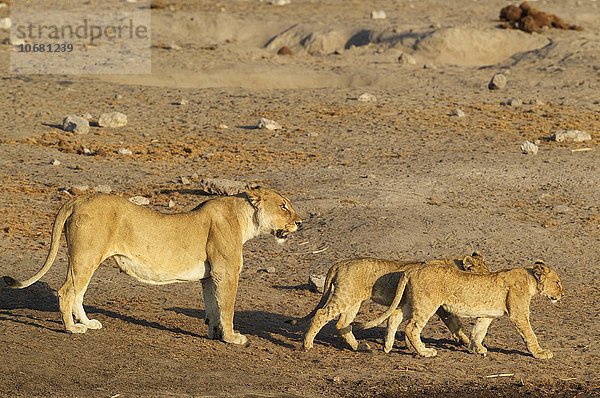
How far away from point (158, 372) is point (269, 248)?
478 cm

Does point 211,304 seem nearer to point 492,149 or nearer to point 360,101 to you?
point 492,149

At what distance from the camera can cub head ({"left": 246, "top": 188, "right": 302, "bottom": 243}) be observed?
35.1ft

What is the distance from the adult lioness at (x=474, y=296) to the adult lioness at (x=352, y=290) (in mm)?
158

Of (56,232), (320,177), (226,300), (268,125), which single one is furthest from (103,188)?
(226,300)

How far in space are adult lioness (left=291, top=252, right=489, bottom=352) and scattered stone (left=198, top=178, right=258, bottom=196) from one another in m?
5.40

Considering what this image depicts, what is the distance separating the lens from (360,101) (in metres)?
21.7

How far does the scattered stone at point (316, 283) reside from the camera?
494 inches

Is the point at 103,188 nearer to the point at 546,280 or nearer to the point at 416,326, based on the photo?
the point at 416,326

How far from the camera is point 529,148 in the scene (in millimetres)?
18531

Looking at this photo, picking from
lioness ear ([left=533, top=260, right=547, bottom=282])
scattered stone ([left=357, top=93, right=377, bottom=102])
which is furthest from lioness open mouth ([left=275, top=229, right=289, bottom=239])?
scattered stone ([left=357, top=93, right=377, bottom=102])

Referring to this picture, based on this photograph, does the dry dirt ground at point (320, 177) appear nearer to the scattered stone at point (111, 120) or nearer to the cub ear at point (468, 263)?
the scattered stone at point (111, 120)

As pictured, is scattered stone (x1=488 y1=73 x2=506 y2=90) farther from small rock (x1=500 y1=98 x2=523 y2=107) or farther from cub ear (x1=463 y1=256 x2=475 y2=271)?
cub ear (x1=463 y1=256 x2=475 y2=271)

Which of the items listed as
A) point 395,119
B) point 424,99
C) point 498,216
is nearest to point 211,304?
point 498,216

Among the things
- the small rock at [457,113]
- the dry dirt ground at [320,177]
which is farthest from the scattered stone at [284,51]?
the small rock at [457,113]
